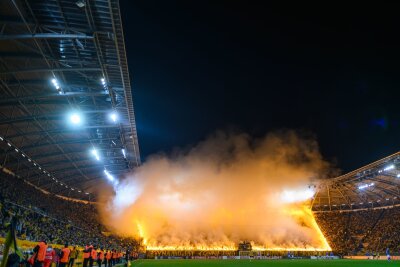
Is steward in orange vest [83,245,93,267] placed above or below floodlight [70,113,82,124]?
below

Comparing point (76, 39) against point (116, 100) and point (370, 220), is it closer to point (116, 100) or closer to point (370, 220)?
point (116, 100)

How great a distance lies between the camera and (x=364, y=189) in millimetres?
57406

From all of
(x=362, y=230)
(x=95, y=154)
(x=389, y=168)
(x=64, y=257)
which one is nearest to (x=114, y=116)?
(x=95, y=154)

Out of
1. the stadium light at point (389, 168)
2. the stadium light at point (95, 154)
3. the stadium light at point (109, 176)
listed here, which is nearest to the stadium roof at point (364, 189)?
the stadium light at point (389, 168)

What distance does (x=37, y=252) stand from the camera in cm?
1198

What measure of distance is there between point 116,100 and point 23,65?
681 centimetres

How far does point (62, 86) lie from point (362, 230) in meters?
55.9

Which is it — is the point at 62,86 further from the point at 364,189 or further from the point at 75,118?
the point at 364,189

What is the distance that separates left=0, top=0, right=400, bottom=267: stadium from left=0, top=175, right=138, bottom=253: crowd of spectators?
0.25 metres

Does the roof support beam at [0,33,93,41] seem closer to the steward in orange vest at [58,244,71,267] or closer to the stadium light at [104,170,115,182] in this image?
the steward in orange vest at [58,244,71,267]

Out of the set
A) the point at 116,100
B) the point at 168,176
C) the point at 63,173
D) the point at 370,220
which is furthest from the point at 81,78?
the point at 370,220

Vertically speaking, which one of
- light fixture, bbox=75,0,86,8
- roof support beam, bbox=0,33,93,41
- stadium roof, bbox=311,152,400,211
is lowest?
stadium roof, bbox=311,152,400,211

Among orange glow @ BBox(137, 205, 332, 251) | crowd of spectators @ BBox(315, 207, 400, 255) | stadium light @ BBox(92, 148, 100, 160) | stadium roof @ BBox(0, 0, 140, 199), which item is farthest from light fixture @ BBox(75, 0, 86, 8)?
crowd of spectators @ BBox(315, 207, 400, 255)

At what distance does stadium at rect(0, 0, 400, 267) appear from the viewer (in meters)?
17.6
